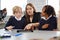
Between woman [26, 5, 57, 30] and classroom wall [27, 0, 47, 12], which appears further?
classroom wall [27, 0, 47, 12]

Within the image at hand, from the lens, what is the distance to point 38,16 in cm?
276

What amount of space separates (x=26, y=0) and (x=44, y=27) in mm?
1831

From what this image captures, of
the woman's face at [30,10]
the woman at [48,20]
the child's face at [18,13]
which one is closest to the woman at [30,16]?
the woman's face at [30,10]

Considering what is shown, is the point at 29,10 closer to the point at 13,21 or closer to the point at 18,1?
the point at 13,21

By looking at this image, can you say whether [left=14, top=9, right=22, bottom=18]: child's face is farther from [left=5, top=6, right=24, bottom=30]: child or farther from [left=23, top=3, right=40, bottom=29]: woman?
[left=23, top=3, right=40, bottom=29]: woman

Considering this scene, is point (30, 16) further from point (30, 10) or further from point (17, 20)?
point (17, 20)

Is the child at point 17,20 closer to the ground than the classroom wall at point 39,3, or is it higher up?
closer to the ground

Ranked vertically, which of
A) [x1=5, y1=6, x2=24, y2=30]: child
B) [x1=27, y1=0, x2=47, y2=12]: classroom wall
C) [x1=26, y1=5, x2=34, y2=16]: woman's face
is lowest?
[x1=5, y1=6, x2=24, y2=30]: child

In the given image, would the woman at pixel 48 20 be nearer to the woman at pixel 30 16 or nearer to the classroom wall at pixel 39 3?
the woman at pixel 30 16

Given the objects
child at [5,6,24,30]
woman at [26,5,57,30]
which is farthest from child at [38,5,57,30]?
child at [5,6,24,30]

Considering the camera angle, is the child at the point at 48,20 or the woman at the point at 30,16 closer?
the child at the point at 48,20

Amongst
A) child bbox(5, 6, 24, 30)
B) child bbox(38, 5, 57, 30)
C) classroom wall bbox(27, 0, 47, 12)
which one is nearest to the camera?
child bbox(38, 5, 57, 30)

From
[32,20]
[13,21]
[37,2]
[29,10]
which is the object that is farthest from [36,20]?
[37,2]

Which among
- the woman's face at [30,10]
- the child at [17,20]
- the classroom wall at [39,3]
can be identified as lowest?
the child at [17,20]
